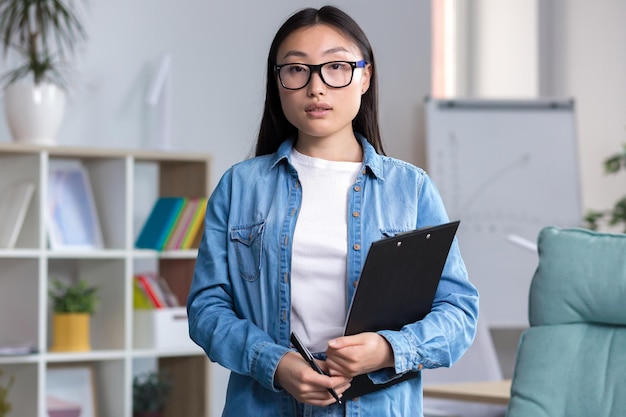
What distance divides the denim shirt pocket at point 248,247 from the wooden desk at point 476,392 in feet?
3.79

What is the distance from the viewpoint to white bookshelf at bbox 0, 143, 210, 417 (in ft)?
10.8

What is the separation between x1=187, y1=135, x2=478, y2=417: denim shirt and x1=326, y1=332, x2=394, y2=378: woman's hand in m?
0.02

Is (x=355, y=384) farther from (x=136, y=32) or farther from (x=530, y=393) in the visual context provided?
(x=136, y=32)

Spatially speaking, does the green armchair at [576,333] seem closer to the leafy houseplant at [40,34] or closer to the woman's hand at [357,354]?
the woman's hand at [357,354]

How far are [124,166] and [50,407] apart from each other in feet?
2.88

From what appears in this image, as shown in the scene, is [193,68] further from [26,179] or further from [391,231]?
[391,231]

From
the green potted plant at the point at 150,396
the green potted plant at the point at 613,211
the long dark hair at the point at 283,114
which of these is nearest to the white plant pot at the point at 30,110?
the green potted plant at the point at 150,396

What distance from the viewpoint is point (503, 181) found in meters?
4.43

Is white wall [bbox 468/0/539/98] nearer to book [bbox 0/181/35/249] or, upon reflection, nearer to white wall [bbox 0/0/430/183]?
white wall [bbox 0/0/430/183]

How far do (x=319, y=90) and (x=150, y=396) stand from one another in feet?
7.92

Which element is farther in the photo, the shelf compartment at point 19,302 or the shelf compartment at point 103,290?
the shelf compartment at point 103,290

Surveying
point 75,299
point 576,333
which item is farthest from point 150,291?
point 576,333

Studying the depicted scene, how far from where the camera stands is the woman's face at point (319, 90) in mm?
1370

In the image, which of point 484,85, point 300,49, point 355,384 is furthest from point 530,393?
point 484,85
